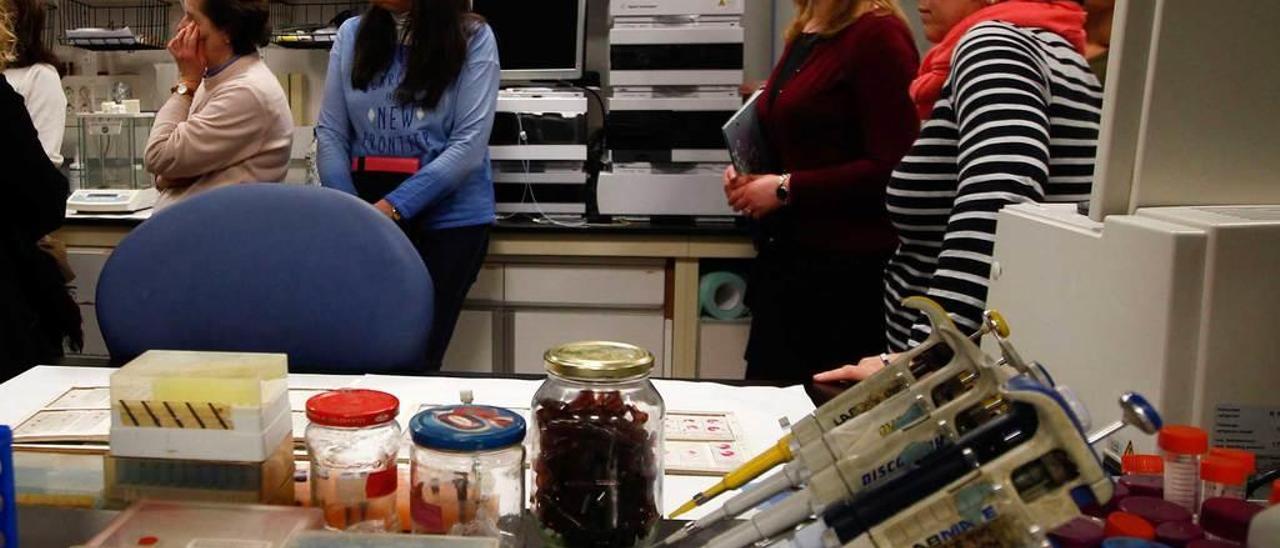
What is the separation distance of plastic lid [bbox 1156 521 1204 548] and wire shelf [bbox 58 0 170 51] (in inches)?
135

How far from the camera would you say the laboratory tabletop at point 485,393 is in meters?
1.00

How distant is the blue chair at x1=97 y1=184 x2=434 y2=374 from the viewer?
127 centimetres

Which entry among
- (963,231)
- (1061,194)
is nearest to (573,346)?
(963,231)

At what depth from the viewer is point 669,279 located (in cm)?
264

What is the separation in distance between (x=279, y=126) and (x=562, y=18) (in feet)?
3.16

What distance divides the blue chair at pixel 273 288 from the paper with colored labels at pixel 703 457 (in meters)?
0.51

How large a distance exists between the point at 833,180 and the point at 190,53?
1.56m

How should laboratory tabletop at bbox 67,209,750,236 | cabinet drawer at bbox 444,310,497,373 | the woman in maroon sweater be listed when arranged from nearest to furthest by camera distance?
the woman in maroon sweater → laboratory tabletop at bbox 67,209,750,236 → cabinet drawer at bbox 444,310,497,373

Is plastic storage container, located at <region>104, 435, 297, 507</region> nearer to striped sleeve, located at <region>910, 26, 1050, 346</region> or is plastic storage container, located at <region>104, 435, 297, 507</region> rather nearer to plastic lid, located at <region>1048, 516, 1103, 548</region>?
plastic lid, located at <region>1048, 516, 1103, 548</region>

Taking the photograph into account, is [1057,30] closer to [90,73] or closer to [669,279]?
[669,279]

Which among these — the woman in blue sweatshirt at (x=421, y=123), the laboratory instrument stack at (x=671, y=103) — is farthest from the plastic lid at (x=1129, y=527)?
the laboratory instrument stack at (x=671, y=103)

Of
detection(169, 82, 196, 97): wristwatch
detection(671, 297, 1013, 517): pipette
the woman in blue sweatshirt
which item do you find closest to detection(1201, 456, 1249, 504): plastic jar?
detection(671, 297, 1013, 517): pipette

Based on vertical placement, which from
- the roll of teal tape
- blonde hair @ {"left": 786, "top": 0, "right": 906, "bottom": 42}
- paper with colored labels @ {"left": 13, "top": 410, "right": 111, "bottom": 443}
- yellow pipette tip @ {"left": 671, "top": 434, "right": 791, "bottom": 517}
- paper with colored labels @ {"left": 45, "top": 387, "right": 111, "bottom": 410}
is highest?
blonde hair @ {"left": 786, "top": 0, "right": 906, "bottom": 42}

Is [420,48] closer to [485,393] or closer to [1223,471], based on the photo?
[485,393]
